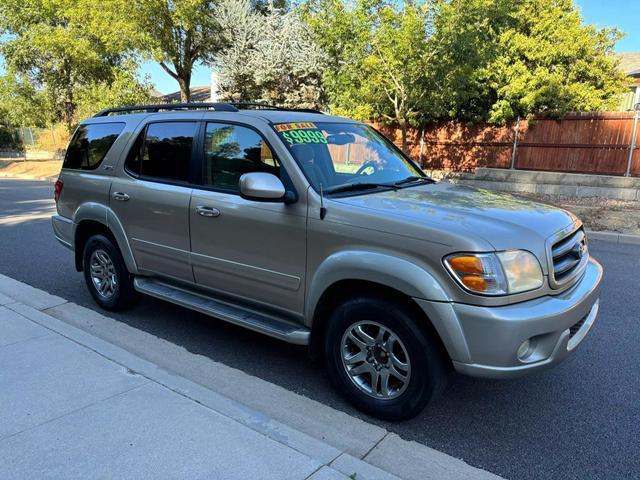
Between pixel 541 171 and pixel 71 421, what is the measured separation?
16.6 m

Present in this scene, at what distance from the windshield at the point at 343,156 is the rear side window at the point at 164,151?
0.95 m

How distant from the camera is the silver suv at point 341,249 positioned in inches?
108

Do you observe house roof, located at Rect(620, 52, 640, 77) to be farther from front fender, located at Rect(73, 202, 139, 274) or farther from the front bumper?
front fender, located at Rect(73, 202, 139, 274)

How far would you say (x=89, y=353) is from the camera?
12.2ft

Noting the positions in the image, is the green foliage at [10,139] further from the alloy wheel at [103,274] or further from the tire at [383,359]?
the tire at [383,359]

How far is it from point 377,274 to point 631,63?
88.1 ft

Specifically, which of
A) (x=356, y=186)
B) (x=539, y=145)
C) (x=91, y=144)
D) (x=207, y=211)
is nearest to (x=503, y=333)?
(x=356, y=186)

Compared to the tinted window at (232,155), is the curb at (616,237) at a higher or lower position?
lower

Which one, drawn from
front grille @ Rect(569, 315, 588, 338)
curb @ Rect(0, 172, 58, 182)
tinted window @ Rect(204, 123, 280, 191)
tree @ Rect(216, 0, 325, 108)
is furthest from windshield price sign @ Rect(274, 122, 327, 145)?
curb @ Rect(0, 172, 58, 182)

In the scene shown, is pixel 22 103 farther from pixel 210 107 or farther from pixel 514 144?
pixel 210 107

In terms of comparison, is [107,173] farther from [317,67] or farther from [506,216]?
[317,67]

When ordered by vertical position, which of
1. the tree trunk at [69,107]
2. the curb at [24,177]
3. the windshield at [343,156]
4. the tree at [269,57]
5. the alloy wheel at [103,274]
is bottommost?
the curb at [24,177]

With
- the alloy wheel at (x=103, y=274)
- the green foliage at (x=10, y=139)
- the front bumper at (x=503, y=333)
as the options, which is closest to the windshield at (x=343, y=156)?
the front bumper at (x=503, y=333)

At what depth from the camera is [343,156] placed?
427cm
